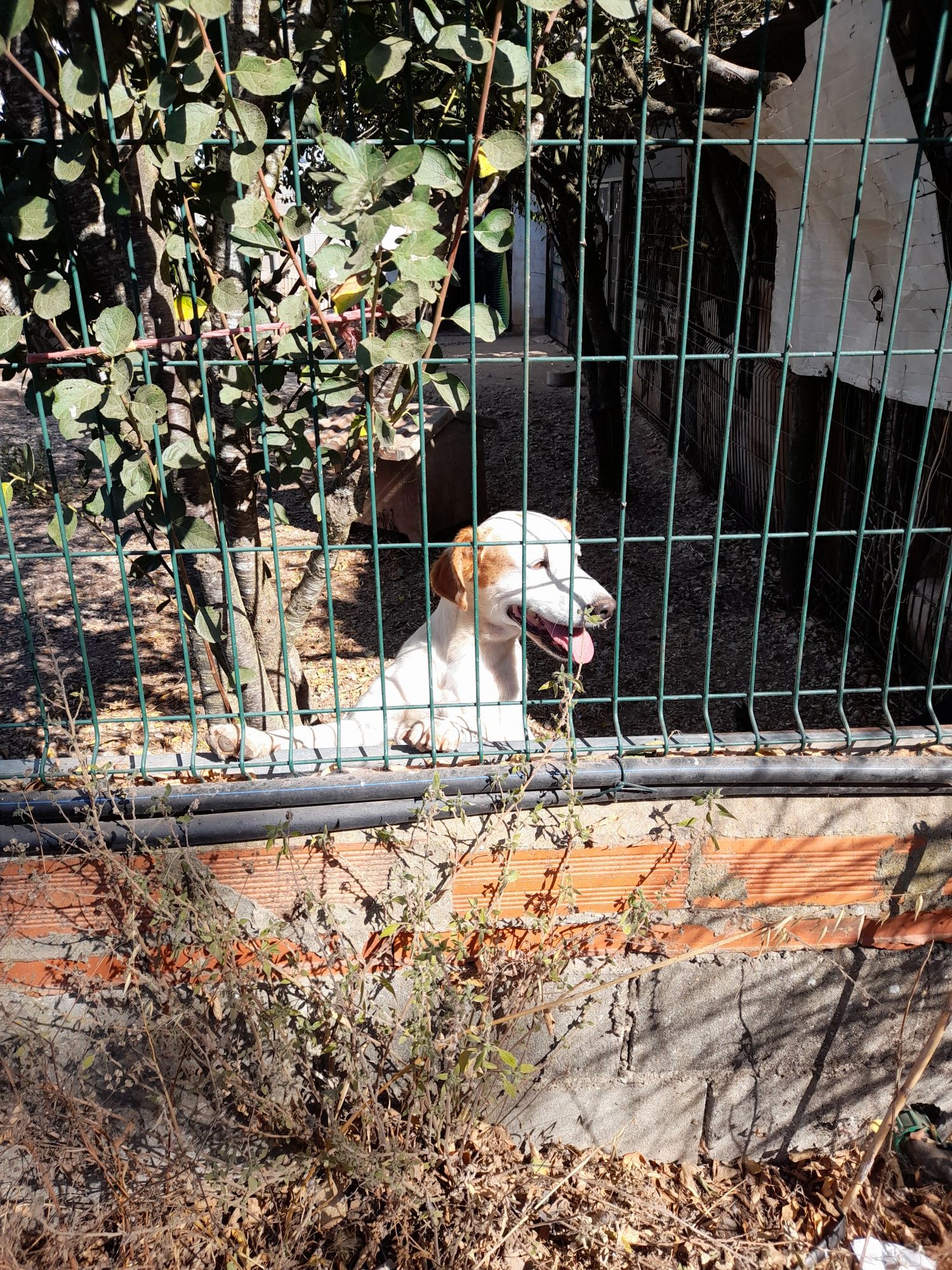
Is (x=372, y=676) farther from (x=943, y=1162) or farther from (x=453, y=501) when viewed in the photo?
(x=943, y=1162)

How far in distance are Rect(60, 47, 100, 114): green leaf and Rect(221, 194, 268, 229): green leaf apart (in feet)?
1.11

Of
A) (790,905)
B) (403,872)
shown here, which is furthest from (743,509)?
(403,872)

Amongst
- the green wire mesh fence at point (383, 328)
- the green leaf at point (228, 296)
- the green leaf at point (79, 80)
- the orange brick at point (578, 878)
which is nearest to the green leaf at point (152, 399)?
the green wire mesh fence at point (383, 328)

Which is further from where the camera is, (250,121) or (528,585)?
(528,585)

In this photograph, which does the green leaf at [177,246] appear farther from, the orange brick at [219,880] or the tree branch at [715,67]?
the tree branch at [715,67]

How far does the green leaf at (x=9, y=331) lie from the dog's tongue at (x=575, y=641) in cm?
152

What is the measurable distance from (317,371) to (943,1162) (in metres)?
2.71

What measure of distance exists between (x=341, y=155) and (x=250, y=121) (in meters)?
0.25

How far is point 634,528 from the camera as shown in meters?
7.08

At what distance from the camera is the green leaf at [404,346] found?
2.08 meters

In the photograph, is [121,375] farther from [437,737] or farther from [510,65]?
[437,737]

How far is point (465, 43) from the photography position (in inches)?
77.5

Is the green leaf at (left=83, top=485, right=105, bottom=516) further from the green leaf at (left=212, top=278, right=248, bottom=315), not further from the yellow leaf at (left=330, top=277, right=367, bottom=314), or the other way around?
the yellow leaf at (left=330, top=277, right=367, bottom=314)

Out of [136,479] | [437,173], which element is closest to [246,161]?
[437,173]
